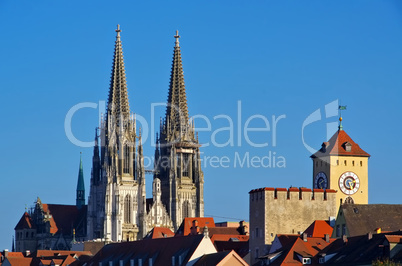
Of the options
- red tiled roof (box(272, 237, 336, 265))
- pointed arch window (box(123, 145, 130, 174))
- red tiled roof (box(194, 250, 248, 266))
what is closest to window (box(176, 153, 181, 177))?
pointed arch window (box(123, 145, 130, 174))

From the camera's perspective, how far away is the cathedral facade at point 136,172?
7470 inches

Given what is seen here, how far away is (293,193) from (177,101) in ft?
321

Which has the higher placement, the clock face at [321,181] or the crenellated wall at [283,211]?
the clock face at [321,181]

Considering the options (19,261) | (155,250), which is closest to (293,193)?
(155,250)

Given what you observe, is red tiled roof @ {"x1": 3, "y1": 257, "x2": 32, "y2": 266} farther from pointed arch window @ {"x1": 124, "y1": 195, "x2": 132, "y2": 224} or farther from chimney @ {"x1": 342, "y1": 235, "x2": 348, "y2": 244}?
pointed arch window @ {"x1": 124, "y1": 195, "x2": 132, "y2": 224}

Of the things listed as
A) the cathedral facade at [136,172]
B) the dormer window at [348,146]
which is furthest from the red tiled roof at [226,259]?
the cathedral facade at [136,172]

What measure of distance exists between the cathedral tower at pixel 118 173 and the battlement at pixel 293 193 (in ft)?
298

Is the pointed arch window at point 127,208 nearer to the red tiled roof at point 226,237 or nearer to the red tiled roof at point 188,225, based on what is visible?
the red tiled roof at point 188,225

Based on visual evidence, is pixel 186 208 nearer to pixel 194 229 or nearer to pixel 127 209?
pixel 127 209

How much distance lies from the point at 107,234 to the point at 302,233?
313 ft

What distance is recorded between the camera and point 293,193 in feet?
321

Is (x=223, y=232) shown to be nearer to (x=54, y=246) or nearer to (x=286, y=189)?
(x=286, y=189)

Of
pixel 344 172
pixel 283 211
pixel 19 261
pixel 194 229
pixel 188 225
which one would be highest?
pixel 344 172

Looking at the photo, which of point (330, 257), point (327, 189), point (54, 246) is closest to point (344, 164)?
point (327, 189)
